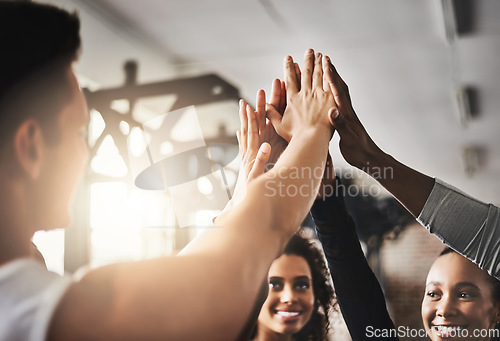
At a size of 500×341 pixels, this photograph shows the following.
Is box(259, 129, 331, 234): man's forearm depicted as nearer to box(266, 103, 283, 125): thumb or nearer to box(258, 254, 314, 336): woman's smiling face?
box(266, 103, 283, 125): thumb

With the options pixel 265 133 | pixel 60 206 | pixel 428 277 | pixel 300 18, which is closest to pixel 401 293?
pixel 428 277

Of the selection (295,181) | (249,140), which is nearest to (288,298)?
(249,140)

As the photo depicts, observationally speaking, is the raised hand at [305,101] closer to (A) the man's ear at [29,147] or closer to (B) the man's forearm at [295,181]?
(B) the man's forearm at [295,181]

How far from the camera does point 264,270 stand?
1.15ft

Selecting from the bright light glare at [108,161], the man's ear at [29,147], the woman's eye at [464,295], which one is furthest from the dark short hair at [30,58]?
the woman's eye at [464,295]

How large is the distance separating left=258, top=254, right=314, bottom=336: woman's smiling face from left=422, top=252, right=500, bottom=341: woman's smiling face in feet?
0.67

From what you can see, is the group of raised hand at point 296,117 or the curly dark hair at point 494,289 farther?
the curly dark hair at point 494,289

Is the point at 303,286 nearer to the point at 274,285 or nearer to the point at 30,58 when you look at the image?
the point at 274,285

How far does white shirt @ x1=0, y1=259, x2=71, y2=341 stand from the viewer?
29 centimetres

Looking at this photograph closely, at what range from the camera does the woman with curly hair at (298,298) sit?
840 mm

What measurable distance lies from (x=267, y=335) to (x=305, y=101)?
1.55ft

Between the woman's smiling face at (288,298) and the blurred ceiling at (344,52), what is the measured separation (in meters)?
0.27

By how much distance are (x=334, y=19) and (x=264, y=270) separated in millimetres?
742

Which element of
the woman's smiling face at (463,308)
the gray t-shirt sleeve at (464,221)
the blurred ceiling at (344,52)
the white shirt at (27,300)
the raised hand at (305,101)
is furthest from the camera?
the blurred ceiling at (344,52)
